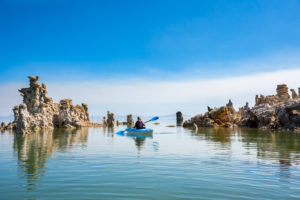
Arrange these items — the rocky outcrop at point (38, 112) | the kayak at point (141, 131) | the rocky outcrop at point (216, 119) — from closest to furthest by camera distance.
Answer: the kayak at point (141, 131), the rocky outcrop at point (38, 112), the rocky outcrop at point (216, 119)

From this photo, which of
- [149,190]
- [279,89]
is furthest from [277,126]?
[149,190]

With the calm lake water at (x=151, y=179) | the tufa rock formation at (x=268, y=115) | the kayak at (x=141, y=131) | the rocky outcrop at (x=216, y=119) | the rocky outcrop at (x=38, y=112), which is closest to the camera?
the calm lake water at (x=151, y=179)

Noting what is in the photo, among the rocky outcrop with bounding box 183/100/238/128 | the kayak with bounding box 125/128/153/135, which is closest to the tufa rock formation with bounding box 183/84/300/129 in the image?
the rocky outcrop with bounding box 183/100/238/128

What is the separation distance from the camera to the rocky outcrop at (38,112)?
4141 centimetres

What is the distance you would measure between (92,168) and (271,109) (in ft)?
192

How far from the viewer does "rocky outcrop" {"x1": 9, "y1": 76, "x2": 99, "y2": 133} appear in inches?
1630

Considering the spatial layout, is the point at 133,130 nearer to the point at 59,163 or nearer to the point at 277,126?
the point at 59,163

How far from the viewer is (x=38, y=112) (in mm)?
61312

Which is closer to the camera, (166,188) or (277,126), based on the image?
(166,188)

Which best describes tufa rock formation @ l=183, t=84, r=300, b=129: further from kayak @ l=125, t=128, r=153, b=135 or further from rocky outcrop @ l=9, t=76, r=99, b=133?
rocky outcrop @ l=9, t=76, r=99, b=133

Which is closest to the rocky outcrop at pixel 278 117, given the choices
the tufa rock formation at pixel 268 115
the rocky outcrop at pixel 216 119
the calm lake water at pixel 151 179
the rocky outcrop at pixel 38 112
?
the tufa rock formation at pixel 268 115

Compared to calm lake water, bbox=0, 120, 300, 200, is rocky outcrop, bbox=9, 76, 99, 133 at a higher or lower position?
higher

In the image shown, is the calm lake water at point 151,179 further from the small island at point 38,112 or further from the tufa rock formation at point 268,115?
the tufa rock formation at point 268,115

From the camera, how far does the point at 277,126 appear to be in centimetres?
5484
